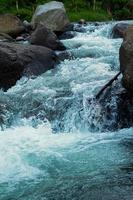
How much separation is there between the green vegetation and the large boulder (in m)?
7.29

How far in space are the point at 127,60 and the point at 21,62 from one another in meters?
5.20

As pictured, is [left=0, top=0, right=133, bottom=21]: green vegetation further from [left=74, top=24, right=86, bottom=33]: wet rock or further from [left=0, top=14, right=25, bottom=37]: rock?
[left=0, top=14, right=25, bottom=37]: rock

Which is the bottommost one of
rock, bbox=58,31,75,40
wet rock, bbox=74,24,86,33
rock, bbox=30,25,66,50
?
wet rock, bbox=74,24,86,33

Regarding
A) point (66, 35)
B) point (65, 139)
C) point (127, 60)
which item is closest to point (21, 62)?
point (65, 139)

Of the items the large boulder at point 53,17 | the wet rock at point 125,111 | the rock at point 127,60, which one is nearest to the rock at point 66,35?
the large boulder at point 53,17

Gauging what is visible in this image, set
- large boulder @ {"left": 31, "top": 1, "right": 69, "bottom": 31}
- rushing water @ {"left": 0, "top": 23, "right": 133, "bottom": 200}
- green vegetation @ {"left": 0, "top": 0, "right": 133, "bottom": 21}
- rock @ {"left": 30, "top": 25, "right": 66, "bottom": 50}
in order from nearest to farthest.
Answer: rushing water @ {"left": 0, "top": 23, "right": 133, "bottom": 200} → rock @ {"left": 30, "top": 25, "right": 66, "bottom": 50} → large boulder @ {"left": 31, "top": 1, "right": 69, "bottom": 31} → green vegetation @ {"left": 0, "top": 0, "right": 133, "bottom": 21}

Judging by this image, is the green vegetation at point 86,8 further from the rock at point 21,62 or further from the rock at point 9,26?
the rock at point 21,62

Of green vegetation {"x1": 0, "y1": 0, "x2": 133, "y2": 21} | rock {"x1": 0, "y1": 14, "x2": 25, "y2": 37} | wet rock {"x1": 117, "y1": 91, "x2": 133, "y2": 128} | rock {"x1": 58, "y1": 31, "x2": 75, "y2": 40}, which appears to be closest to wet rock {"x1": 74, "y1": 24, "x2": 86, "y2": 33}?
rock {"x1": 58, "y1": 31, "x2": 75, "y2": 40}

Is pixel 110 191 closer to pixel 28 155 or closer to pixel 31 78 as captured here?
pixel 28 155

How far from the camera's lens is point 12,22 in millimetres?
25906

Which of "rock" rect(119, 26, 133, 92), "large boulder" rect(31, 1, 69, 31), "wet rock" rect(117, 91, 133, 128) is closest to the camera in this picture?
"rock" rect(119, 26, 133, 92)

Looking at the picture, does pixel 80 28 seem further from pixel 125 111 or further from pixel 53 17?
pixel 125 111

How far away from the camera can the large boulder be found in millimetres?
26016

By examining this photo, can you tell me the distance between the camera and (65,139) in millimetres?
11828
